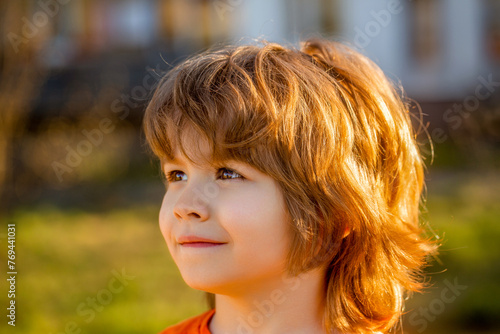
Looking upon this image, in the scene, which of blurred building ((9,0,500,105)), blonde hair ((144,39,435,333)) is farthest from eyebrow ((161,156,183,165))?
blurred building ((9,0,500,105))

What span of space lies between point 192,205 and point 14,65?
12.8 ft

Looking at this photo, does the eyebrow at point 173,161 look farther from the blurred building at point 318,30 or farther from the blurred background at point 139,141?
the blurred building at point 318,30

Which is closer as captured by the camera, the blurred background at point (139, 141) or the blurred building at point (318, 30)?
the blurred background at point (139, 141)

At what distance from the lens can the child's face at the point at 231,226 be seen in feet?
4.69

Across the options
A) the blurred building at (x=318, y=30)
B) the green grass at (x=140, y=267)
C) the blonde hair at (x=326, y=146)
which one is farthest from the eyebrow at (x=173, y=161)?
the blurred building at (x=318, y=30)

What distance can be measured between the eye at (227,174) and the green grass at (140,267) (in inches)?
71.0

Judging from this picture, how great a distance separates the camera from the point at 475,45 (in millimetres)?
9719

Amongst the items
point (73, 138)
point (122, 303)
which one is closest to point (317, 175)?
point (122, 303)

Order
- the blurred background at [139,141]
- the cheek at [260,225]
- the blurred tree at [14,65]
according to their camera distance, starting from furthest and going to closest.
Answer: the blurred tree at [14,65], the blurred background at [139,141], the cheek at [260,225]

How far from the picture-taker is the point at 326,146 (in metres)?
1.51

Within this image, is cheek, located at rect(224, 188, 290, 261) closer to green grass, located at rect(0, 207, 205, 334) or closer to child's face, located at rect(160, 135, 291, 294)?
child's face, located at rect(160, 135, 291, 294)

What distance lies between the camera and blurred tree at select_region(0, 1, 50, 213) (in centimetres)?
459

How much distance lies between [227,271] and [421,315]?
8.29ft

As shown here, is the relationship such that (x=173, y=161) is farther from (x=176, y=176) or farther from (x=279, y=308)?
(x=279, y=308)
